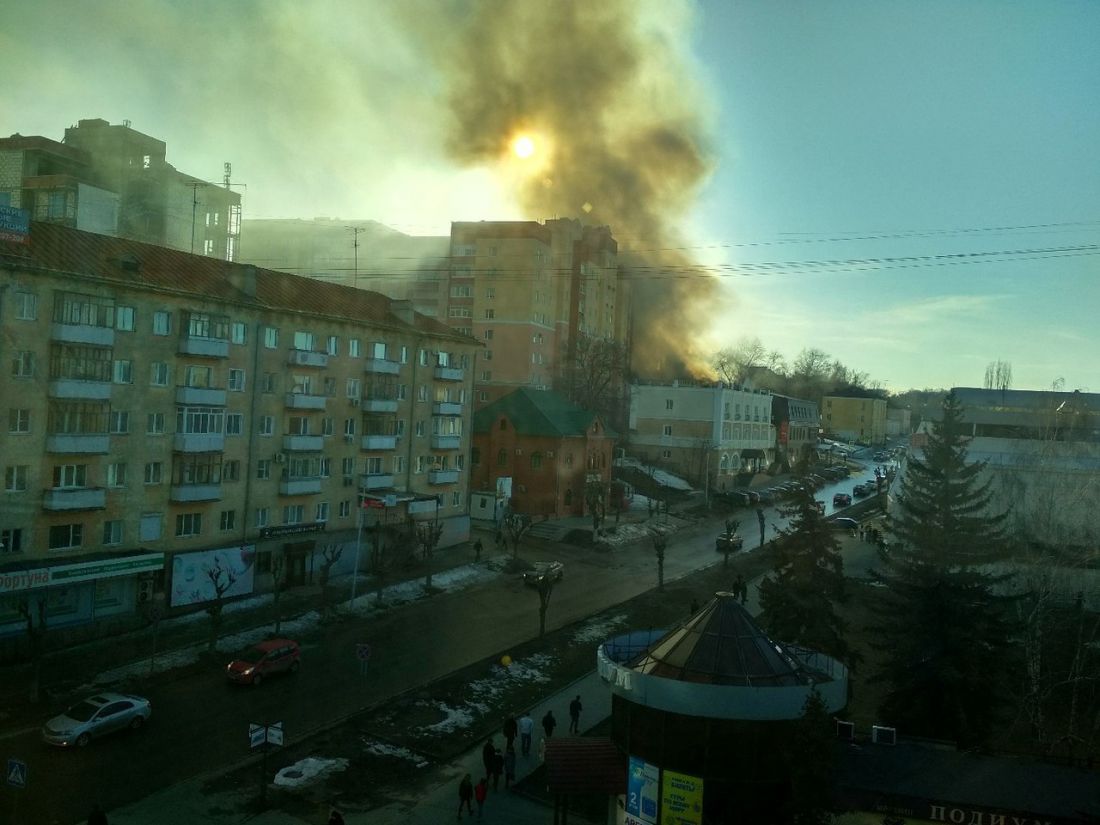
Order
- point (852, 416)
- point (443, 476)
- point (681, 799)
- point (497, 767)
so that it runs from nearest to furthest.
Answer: point (681, 799)
point (497, 767)
point (443, 476)
point (852, 416)

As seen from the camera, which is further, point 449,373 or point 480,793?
point 449,373

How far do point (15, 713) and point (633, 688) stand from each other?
9.53m

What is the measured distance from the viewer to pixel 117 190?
29688mm

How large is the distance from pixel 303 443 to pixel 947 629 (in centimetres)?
1476

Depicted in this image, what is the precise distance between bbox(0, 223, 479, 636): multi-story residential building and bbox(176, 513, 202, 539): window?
0.04 meters

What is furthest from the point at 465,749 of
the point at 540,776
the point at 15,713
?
the point at 15,713

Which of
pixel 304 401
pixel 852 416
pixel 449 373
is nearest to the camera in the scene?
Answer: pixel 304 401

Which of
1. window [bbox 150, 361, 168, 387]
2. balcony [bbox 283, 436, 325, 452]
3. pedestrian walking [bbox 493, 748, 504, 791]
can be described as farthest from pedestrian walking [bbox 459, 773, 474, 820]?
balcony [bbox 283, 436, 325, 452]

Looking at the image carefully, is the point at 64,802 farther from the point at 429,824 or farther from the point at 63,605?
the point at 63,605

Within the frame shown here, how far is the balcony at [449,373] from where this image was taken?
82.7ft

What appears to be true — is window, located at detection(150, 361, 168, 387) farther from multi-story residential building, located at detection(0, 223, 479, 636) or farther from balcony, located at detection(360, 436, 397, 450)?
balcony, located at detection(360, 436, 397, 450)

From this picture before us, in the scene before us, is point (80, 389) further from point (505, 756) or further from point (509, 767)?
point (509, 767)

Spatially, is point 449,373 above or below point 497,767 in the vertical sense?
above

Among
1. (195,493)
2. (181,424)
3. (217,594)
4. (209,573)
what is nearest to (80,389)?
(181,424)
